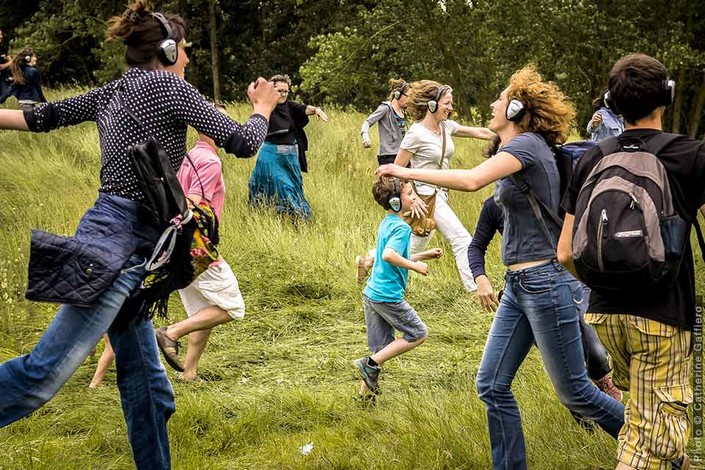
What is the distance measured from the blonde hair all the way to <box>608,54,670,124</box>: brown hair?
76 centimetres

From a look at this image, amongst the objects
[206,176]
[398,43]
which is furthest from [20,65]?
[398,43]

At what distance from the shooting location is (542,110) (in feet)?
14.2

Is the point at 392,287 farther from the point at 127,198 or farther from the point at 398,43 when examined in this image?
the point at 398,43

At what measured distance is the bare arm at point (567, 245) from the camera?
12.2 feet

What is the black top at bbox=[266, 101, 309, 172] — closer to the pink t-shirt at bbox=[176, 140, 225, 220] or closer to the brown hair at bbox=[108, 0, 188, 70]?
the pink t-shirt at bbox=[176, 140, 225, 220]

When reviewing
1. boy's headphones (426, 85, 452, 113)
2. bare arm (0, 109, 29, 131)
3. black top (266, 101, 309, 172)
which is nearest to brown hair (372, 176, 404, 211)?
bare arm (0, 109, 29, 131)

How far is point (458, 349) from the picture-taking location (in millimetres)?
7383

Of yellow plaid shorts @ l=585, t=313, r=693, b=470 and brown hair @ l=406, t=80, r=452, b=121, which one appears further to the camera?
brown hair @ l=406, t=80, r=452, b=121

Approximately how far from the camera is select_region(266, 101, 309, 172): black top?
11461 mm

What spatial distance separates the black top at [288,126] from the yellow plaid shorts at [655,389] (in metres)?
8.16

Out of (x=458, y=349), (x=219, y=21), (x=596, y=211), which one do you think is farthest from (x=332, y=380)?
(x=219, y=21)

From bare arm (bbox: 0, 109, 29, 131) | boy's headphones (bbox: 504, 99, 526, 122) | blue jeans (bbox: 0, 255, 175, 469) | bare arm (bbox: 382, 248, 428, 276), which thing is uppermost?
boy's headphones (bbox: 504, 99, 526, 122)

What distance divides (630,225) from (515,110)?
117cm

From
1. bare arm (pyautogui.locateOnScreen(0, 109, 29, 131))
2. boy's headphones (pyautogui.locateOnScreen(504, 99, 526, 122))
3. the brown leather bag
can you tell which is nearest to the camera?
bare arm (pyautogui.locateOnScreen(0, 109, 29, 131))
